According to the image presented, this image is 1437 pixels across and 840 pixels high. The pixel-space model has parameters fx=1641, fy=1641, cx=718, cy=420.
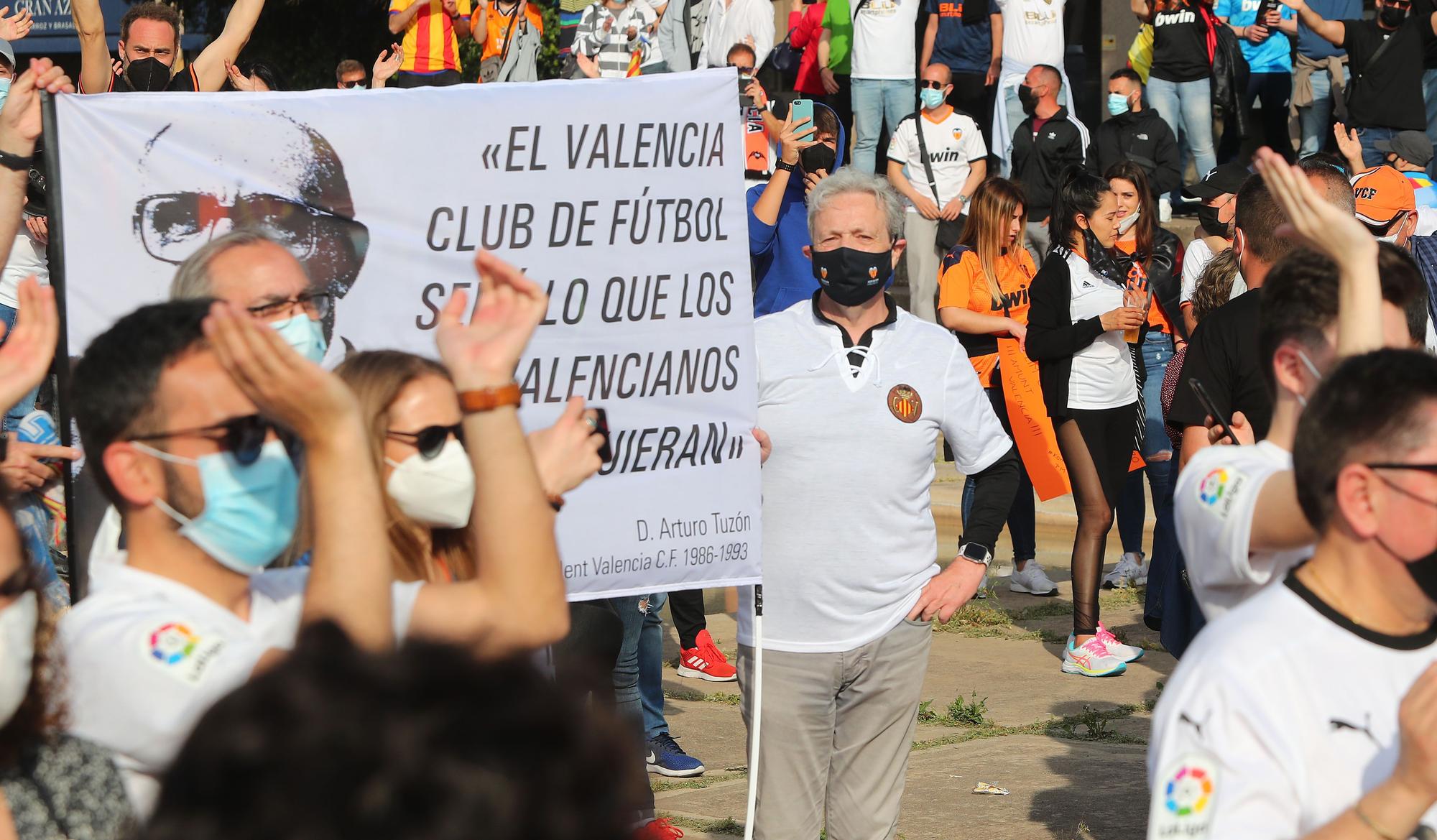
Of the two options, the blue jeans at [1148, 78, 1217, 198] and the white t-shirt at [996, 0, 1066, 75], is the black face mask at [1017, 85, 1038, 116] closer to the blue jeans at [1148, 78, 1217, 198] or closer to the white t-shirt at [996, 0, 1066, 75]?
the white t-shirt at [996, 0, 1066, 75]

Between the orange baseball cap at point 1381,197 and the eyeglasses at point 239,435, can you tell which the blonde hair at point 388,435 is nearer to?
the eyeglasses at point 239,435

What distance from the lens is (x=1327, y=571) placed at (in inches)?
89.7

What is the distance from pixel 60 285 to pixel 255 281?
0.98 m

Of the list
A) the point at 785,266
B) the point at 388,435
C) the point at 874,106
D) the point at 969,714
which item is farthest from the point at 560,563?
the point at 874,106

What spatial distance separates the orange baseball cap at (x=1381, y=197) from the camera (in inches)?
248

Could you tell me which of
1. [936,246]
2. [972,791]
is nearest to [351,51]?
[936,246]

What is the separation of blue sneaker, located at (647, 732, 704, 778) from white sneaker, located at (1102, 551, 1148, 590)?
158 inches

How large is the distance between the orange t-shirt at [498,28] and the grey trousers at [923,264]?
3506mm

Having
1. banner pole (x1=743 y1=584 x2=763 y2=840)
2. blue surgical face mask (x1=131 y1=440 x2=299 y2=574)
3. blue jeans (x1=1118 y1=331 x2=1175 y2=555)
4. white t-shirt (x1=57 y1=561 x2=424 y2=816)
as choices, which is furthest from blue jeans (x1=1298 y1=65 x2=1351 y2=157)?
white t-shirt (x1=57 y1=561 x2=424 y2=816)

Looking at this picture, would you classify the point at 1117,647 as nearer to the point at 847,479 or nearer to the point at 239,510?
the point at 847,479

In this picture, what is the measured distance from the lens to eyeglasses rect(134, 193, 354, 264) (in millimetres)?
3959

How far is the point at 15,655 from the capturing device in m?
2.07

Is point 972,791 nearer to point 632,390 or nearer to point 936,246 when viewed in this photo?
point 632,390

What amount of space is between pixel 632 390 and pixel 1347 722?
Answer: 260 centimetres
